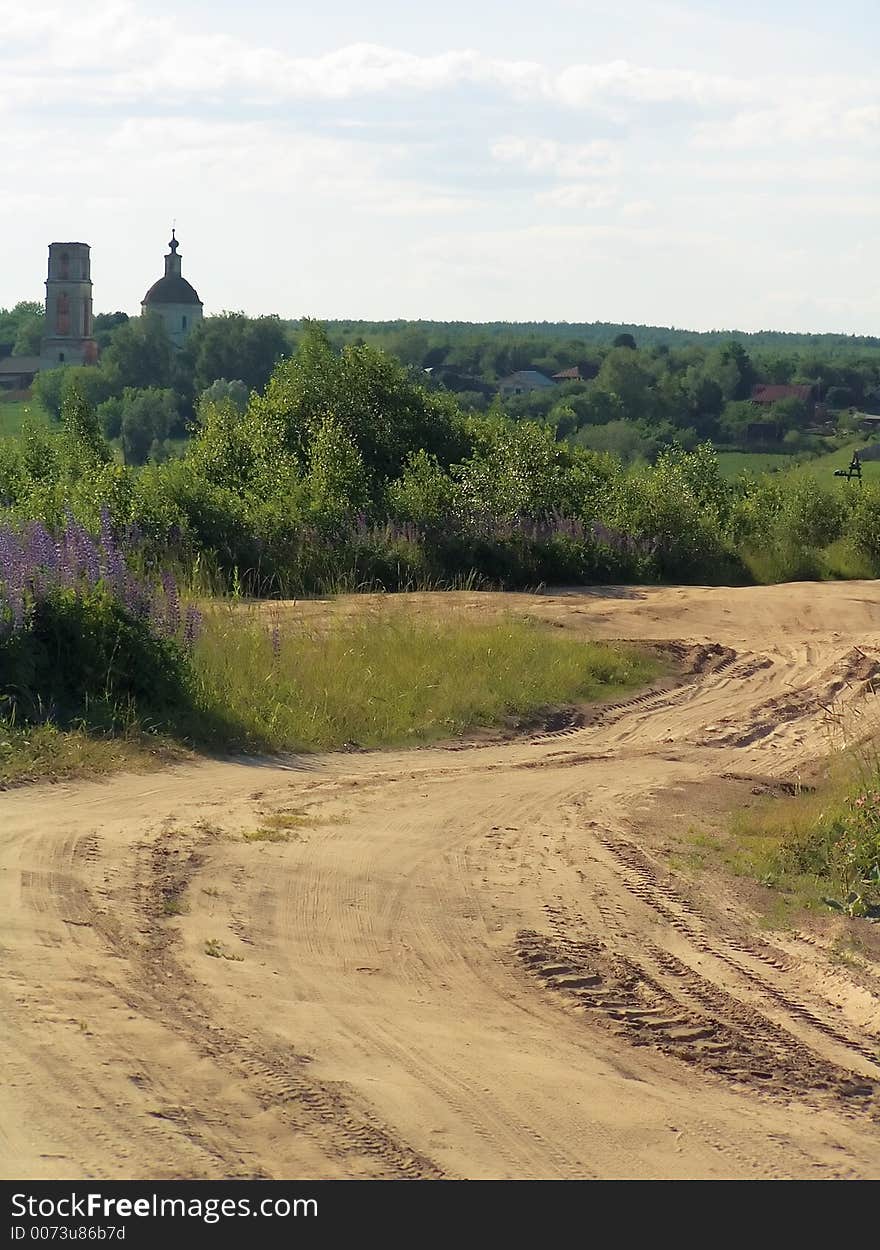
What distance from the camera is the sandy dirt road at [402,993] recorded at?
15.6 feet

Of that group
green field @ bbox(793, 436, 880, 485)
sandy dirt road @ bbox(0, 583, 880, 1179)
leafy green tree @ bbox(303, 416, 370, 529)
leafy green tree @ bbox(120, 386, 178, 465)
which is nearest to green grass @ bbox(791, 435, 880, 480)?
green field @ bbox(793, 436, 880, 485)

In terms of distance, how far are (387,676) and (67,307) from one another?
367 feet

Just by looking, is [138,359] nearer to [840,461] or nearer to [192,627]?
[840,461]

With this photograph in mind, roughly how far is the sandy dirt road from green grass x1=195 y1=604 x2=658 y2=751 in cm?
104

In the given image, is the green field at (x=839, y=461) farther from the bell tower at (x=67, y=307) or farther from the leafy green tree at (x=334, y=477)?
the bell tower at (x=67, y=307)

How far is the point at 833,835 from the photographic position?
866 cm

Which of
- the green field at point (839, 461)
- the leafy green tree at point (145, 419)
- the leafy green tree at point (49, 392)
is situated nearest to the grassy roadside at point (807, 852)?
the green field at point (839, 461)

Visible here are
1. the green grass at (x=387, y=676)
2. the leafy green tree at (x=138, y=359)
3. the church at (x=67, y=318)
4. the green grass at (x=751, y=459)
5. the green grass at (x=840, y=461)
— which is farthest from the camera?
the church at (x=67, y=318)

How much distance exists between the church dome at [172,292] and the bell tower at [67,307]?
6324 millimetres

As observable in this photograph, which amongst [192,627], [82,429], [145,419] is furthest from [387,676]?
[145,419]

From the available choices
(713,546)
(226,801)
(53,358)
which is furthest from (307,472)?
(53,358)

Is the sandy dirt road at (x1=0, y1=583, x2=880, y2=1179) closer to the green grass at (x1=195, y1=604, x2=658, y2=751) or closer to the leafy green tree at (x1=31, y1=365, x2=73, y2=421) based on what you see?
the green grass at (x1=195, y1=604, x2=658, y2=751)

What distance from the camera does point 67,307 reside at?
388 feet
